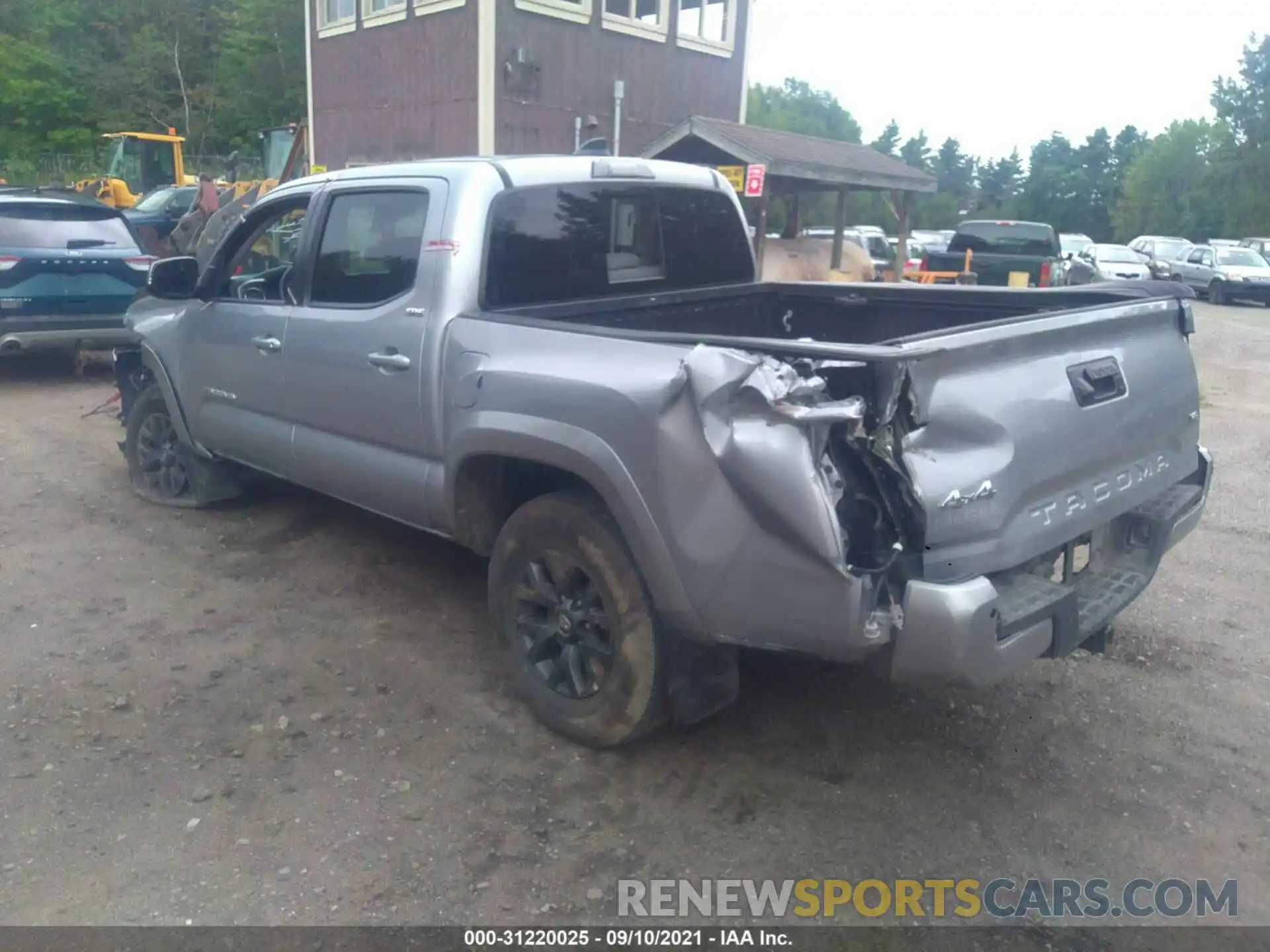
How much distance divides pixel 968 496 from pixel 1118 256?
99.5 feet

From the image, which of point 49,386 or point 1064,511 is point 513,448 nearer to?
point 1064,511

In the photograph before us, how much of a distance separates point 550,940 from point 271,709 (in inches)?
65.8

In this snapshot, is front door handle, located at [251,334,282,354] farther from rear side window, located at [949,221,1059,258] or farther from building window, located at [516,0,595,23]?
rear side window, located at [949,221,1059,258]

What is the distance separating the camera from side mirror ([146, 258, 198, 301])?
5484 mm

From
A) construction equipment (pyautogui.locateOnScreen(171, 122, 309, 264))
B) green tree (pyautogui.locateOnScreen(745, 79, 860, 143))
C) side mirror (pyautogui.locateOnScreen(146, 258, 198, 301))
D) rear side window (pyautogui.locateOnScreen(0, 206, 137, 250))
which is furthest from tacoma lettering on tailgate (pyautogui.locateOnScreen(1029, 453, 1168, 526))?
green tree (pyautogui.locateOnScreen(745, 79, 860, 143))

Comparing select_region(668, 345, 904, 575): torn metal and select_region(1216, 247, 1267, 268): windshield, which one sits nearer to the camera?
select_region(668, 345, 904, 575): torn metal

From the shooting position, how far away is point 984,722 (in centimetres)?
398

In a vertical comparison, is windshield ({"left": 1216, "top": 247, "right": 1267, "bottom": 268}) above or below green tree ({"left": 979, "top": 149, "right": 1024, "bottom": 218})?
below

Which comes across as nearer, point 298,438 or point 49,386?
point 298,438

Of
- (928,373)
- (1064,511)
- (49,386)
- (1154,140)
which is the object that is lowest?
(49,386)

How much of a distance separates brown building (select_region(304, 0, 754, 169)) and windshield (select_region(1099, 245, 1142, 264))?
1428 cm

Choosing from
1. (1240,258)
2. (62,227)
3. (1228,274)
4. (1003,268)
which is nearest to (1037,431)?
(62,227)

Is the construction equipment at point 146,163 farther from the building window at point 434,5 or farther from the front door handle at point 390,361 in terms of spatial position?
the front door handle at point 390,361

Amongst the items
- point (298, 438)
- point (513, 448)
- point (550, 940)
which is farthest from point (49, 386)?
point (550, 940)
